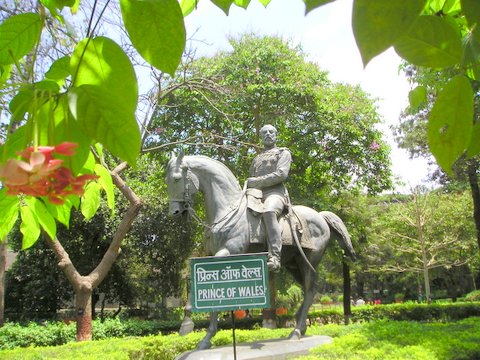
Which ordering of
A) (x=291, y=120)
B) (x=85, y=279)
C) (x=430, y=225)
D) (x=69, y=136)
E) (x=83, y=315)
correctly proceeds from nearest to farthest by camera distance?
(x=69, y=136), (x=83, y=315), (x=85, y=279), (x=291, y=120), (x=430, y=225)

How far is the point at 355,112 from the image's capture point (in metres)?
16.1

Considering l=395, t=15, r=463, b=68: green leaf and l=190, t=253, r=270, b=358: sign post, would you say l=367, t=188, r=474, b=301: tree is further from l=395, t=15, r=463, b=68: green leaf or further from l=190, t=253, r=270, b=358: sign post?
l=395, t=15, r=463, b=68: green leaf

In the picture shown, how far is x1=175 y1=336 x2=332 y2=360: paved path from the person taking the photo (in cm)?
544

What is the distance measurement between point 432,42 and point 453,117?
98 mm

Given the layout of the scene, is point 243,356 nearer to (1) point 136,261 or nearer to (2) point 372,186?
(2) point 372,186

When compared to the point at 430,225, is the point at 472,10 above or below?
below

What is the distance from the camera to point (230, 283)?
4473mm

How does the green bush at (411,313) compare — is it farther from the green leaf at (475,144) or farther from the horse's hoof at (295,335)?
the green leaf at (475,144)

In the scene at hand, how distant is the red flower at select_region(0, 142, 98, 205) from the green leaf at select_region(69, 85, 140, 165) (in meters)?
0.03

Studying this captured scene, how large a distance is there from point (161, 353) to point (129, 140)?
286 inches

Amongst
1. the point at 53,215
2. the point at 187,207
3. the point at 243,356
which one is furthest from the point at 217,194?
the point at 53,215

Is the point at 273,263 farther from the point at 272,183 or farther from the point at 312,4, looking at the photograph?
the point at 312,4

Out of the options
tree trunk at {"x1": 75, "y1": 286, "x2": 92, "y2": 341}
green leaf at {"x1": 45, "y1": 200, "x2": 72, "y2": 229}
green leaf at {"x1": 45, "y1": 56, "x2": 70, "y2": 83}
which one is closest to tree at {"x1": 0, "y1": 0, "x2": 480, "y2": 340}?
green leaf at {"x1": 45, "y1": 56, "x2": 70, "y2": 83}

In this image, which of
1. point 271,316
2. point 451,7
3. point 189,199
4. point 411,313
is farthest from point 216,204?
point 411,313
